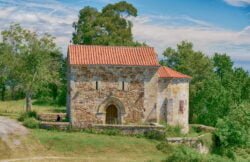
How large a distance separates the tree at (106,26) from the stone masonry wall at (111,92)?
63.2ft

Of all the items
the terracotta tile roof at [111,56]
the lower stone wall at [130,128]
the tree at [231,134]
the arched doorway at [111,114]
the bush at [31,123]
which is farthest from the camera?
the arched doorway at [111,114]

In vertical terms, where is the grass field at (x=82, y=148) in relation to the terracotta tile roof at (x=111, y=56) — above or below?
below

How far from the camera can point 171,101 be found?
47844 mm

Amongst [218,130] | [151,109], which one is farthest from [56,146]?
[218,130]

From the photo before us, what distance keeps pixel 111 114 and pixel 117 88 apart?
260cm

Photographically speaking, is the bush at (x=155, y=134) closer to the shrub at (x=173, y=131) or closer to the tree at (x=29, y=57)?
the shrub at (x=173, y=131)

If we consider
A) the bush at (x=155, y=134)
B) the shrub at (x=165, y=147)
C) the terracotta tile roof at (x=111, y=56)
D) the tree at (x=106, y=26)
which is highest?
the tree at (x=106, y=26)

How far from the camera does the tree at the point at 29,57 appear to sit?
53656 mm

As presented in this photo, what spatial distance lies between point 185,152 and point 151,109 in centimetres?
917

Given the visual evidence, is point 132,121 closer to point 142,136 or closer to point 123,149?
point 142,136

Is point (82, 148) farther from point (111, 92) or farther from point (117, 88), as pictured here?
point (117, 88)

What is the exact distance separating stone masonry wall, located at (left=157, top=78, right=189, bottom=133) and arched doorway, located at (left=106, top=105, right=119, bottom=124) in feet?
13.5

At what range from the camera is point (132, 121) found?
46344mm

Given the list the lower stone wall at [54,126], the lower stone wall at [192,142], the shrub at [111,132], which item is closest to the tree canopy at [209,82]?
the lower stone wall at [192,142]
